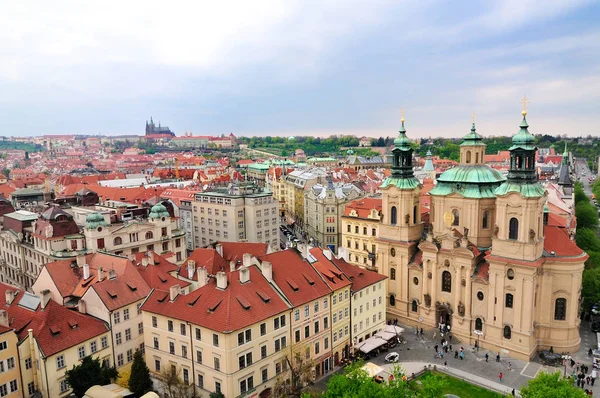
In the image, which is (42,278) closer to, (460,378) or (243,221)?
(243,221)

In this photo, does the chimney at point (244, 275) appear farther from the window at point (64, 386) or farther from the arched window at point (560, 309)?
the arched window at point (560, 309)

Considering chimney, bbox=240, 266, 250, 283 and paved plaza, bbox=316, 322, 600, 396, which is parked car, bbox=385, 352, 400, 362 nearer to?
paved plaza, bbox=316, 322, 600, 396

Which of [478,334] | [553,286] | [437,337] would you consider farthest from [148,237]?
[553,286]

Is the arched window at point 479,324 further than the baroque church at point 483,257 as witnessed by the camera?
Yes

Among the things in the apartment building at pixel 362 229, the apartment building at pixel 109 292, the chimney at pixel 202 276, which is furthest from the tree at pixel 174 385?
the apartment building at pixel 362 229

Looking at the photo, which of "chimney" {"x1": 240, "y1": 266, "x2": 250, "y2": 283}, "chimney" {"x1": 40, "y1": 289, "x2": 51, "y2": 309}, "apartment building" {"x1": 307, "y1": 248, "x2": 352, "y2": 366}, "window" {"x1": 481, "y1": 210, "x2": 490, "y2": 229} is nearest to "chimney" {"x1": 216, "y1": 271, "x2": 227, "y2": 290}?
"chimney" {"x1": 240, "y1": 266, "x2": 250, "y2": 283}

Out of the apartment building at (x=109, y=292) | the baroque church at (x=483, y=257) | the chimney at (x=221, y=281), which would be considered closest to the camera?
the chimney at (x=221, y=281)
